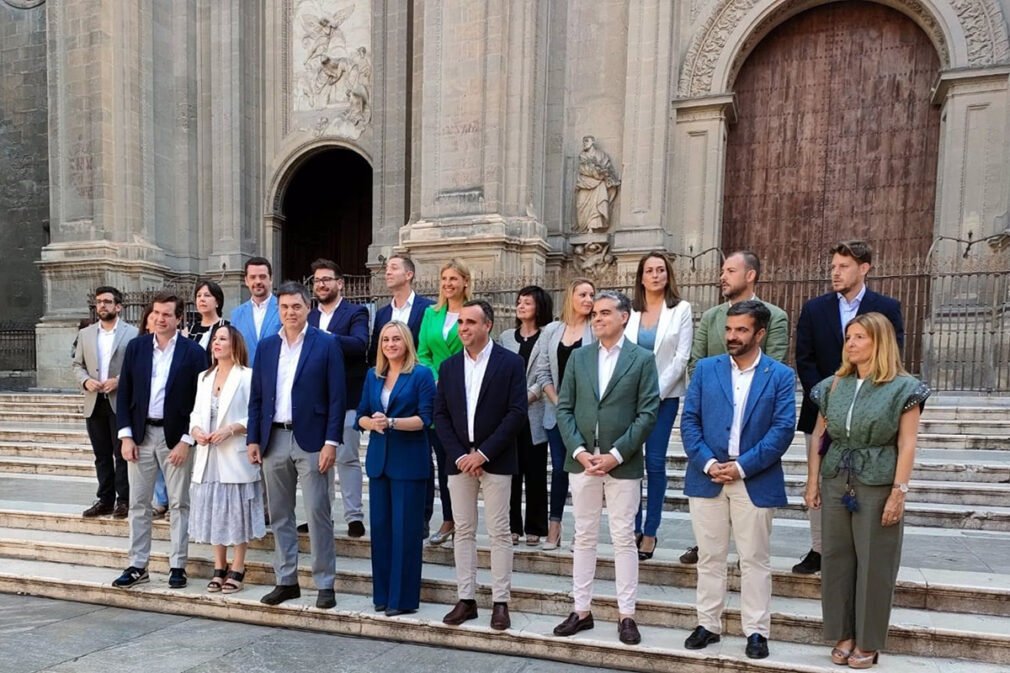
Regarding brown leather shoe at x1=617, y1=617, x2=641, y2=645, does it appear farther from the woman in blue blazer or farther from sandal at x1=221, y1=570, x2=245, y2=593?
sandal at x1=221, y1=570, x2=245, y2=593

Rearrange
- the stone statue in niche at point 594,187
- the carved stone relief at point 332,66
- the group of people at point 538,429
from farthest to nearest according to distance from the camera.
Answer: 1. the carved stone relief at point 332,66
2. the stone statue in niche at point 594,187
3. the group of people at point 538,429

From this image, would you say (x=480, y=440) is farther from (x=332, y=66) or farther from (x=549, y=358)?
(x=332, y=66)

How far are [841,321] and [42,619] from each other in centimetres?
562

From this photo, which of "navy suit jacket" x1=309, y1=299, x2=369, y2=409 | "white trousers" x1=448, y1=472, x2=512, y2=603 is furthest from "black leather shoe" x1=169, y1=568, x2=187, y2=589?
"white trousers" x1=448, y1=472, x2=512, y2=603

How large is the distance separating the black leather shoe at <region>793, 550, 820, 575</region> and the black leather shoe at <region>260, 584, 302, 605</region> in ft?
10.8

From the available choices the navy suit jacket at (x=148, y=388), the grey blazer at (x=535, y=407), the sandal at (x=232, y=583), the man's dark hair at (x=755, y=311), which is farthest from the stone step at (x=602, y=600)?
the man's dark hair at (x=755, y=311)

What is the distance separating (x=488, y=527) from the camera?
4.04 metres

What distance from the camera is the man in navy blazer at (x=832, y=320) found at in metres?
3.92

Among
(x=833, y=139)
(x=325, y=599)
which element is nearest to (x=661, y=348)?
(x=325, y=599)

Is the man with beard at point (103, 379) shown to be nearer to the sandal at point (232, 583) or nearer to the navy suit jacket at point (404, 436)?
the sandal at point (232, 583)

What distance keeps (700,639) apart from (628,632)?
0.39 metres

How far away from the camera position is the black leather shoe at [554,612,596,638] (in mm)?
3895

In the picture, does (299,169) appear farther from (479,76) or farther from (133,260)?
(479,76)

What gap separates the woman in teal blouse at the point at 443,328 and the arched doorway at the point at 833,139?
29.0 feet
